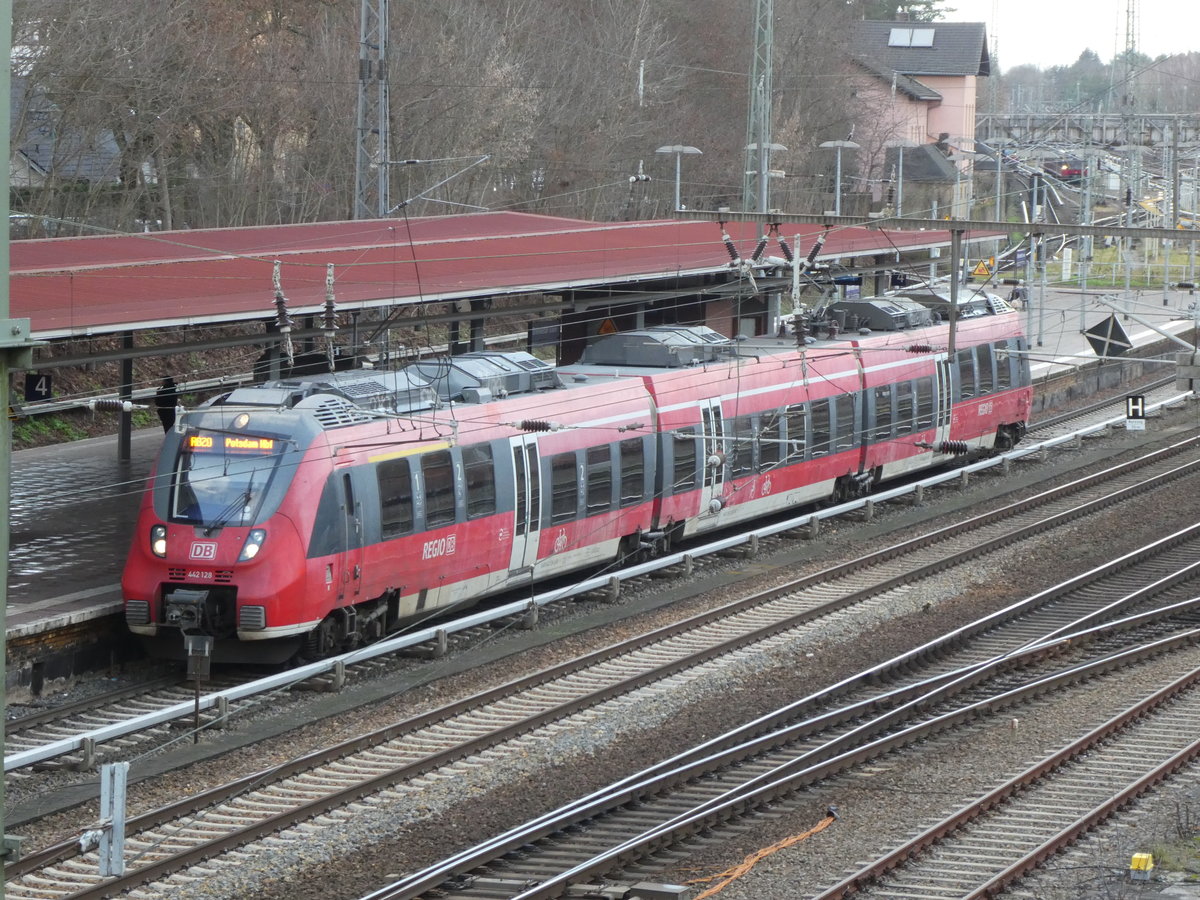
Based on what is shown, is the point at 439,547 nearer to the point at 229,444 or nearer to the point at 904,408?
the point at 229,444

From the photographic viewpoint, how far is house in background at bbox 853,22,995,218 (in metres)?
78.6

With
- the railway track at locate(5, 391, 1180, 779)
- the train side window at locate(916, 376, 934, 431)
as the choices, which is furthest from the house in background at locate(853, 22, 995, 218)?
the railway track at locate(5, 391, 1180, 779)

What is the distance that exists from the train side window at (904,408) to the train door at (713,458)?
218 inches

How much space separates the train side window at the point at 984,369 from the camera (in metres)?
30.9

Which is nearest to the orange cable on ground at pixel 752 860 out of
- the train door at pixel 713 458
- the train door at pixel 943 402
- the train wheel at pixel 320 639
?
the train wheel at pixel 320 639

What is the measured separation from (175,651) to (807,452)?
11.8m

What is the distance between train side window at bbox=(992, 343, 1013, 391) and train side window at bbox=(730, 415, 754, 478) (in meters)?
8.80

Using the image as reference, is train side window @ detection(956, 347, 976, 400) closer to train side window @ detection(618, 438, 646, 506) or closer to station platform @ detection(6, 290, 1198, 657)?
station platform @ detection(6, 290, 1198, 657)

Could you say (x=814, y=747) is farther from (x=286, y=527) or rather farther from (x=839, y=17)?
(x=839, y=17)

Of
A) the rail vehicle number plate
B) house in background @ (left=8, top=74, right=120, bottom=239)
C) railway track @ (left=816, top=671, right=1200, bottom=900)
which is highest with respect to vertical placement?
house in background @ (left=8, top=74, right=120, bottom=239)

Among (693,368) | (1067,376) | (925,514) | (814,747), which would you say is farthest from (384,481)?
(1067,376)

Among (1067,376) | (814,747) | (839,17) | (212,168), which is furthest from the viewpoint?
(839,17)

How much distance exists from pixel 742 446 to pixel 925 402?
245 inches

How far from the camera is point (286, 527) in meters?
16.6
